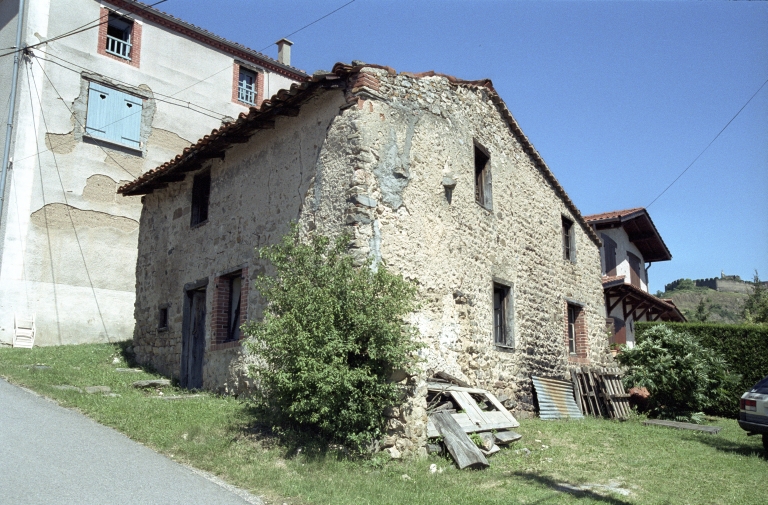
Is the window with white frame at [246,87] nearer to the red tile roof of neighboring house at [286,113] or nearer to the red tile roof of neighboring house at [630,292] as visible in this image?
the red tile roof of neighboring house at [286,113]

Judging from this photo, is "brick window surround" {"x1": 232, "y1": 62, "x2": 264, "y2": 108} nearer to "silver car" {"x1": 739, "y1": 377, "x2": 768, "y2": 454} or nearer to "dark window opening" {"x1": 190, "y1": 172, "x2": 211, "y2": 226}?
"dark window opening" {"x1": 190, "y1": 172, "x2": 211, "y2": 226}

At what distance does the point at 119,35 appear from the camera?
20.3m

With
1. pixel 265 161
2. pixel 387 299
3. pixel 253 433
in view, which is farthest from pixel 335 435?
pixel 265 161

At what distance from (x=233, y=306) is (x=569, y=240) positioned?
8.71 meters

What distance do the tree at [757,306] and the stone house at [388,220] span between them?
15468mm

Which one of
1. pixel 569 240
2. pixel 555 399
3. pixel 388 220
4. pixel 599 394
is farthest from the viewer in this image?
pixel 569 240

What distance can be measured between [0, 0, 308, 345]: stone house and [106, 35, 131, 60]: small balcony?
0.10 feet

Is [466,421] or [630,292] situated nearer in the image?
[466,421]

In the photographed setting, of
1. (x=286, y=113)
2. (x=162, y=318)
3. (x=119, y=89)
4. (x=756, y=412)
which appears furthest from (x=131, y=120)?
(x=756, y=412)

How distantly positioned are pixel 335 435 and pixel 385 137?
427 cm

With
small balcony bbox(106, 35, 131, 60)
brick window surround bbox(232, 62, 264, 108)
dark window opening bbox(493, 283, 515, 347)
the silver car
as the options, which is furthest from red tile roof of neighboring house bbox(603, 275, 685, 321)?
small balcony bbox(106, 35, 131, 60)

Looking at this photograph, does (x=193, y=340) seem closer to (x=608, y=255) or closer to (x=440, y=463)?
(x=440, y=463)

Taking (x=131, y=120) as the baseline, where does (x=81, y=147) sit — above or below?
below

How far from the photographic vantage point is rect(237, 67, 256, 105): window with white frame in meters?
23.1
